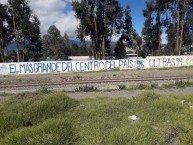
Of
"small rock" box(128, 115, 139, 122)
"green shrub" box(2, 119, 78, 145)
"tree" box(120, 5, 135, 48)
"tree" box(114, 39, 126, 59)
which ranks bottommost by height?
"green shrub" box(2, 119, 78, 145)

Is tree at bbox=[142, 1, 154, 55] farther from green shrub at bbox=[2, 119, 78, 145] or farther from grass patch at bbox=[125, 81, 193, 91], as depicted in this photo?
green shrub at bbox=[2, 119, 78, 145]

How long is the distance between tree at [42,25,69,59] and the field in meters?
93.4

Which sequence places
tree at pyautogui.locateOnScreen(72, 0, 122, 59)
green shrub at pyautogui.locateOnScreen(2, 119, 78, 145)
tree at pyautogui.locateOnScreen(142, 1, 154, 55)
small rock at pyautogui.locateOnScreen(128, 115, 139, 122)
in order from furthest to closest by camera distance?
tree at pyautogui.locateOnScreen(142, 1, 154, 55) < tree at pyautogui.locateOnScreen(72, 0, 122, 59) < small rock at pyautogui.locateOnScreen(128, 115, 139, 122) < green shrub at pyautogui.locateOnScreen(2, 119, 78, 145)

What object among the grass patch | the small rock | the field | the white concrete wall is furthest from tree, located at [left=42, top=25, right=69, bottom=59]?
the small rock

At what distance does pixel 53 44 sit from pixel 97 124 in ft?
343

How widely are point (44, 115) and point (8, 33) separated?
187 feet

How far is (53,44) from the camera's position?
112 metres

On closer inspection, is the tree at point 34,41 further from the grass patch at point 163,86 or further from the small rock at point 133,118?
the small rock at point 133,118

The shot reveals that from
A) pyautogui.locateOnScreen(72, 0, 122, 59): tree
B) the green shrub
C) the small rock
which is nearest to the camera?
the green shrub

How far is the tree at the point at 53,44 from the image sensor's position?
108m

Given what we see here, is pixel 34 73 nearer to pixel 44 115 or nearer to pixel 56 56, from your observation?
pixel 44 115

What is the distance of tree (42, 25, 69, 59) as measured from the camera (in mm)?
107500

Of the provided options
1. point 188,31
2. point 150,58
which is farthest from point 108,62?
point 188,31

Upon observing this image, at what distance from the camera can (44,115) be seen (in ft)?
34.9
